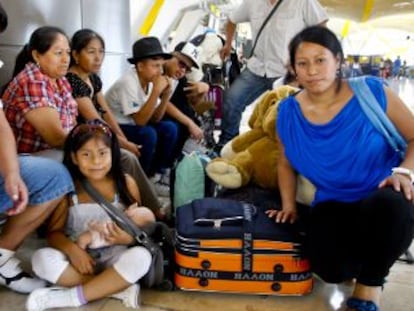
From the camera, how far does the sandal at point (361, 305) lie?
150 centimetres

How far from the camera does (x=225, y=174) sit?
7.06 ft

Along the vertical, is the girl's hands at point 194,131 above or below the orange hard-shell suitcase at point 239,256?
above

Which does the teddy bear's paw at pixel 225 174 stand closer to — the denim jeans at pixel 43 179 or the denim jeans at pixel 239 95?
the denim jeans at pixel 43 179

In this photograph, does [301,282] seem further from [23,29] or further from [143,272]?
[23,29]

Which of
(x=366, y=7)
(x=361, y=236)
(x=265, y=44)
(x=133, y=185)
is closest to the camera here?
(x=361, y=236)

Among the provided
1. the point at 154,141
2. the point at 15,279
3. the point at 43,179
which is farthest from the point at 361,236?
the point at 154,141

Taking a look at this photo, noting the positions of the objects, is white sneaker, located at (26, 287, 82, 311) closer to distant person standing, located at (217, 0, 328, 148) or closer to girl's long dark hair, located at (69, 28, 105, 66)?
girl's long dark hair, located at (69, 28, 105, 66)

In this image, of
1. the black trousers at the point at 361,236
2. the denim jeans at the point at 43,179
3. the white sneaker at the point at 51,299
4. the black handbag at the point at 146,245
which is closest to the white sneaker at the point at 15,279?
the white sneaker at the point at 51,299

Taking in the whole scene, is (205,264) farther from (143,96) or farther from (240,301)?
(143,96)

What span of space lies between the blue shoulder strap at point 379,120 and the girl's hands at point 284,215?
45cm

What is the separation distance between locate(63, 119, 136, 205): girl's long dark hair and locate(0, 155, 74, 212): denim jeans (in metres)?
0.14

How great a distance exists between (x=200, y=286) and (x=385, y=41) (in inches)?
1449

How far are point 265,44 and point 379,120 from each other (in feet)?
5.69

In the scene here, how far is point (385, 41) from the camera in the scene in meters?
34.1
